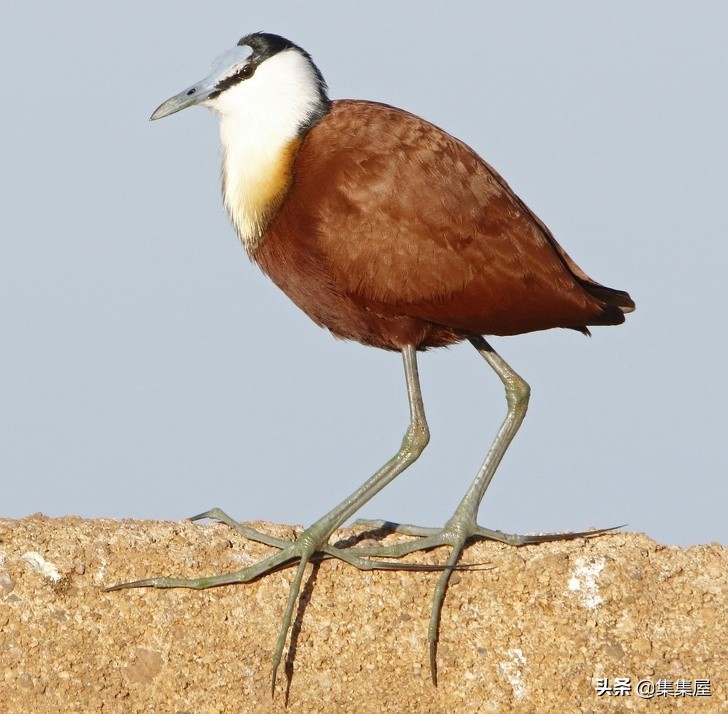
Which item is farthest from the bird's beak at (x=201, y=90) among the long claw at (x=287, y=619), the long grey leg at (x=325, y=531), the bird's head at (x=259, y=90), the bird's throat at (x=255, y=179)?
the long claw at (x=287, y=619)

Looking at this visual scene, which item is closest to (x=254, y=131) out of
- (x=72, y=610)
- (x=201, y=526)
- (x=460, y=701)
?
(x=201, y=526)

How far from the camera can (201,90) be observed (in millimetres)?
5906

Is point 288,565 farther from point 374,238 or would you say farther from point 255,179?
point 255,179

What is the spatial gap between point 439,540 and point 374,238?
1484 millimetres

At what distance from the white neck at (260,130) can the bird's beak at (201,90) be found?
0.21ft

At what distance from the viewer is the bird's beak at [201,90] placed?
589 cm

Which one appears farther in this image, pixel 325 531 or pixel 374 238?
pixel 325 531

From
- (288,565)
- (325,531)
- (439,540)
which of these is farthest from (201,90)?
(439,540)

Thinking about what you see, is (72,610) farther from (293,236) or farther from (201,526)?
(293,236)

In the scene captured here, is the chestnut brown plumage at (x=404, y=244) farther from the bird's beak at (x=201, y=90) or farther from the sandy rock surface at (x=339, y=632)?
the sandy rock surface at (x=339, y=632)

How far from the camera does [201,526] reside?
607 cm

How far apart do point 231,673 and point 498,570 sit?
1.32 m

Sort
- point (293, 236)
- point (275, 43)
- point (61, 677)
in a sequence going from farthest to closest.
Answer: point (275, 43) < point (293, 236) < point (61, 677)

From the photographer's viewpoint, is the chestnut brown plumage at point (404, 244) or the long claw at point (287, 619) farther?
the chestnut brown plumage at point (404, 244)
